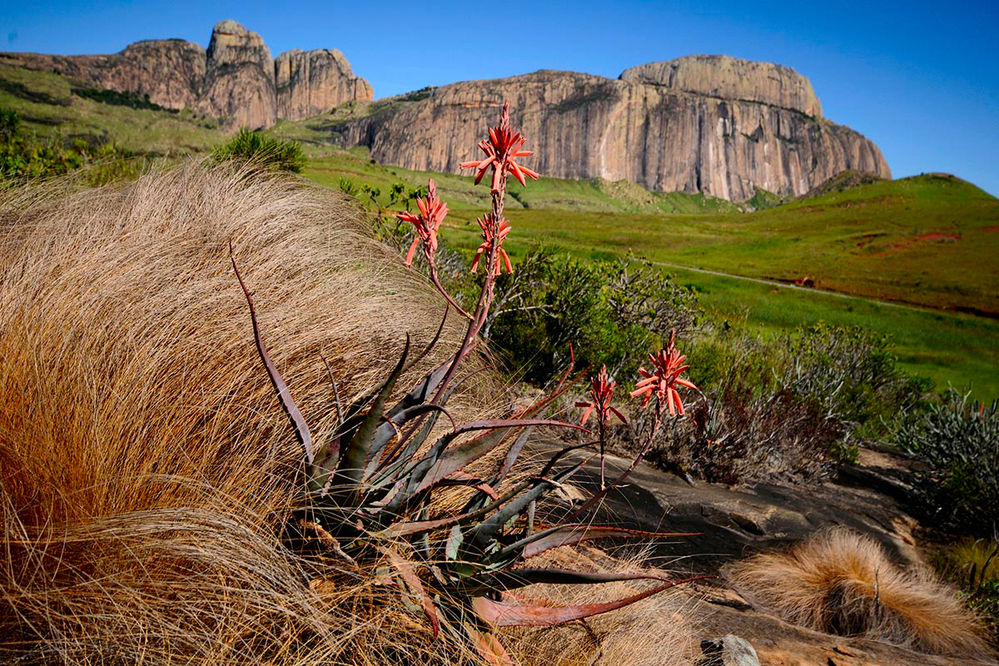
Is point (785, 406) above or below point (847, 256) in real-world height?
below

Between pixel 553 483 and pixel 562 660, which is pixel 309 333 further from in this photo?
pixel 562 660

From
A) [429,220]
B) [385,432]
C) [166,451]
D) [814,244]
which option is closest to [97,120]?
[166,451]

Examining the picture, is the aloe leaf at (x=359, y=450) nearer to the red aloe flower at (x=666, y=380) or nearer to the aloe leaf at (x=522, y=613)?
the aloe leaf at (x=522, y=613)

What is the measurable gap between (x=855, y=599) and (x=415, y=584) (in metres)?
3.85

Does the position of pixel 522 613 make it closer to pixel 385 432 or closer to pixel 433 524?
pixel 433 524

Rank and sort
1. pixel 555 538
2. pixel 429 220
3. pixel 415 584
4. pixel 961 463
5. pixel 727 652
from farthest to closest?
1. pixel 961 463
2. pixel 727 652
3. pixel 555 538
4. pixel 415 584
5. pixel 429 220

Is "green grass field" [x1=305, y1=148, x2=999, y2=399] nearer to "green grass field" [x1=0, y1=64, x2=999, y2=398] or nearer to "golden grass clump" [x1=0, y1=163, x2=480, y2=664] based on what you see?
"green grass field" [x1=0, y1=64, x2=999, y2=398]

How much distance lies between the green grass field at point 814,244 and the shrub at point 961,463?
12.5ft

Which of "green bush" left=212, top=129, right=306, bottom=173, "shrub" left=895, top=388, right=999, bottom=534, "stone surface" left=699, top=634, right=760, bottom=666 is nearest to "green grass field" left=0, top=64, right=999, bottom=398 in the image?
"green bush" left=212, top=129, right=306, bottom=173

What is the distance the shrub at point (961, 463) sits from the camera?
24.5 feet

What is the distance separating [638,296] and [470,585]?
7006 mm

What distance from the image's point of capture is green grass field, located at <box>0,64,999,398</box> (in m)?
21.3

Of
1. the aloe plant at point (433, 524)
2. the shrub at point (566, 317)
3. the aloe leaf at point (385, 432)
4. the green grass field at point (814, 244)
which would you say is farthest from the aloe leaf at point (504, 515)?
the shrub at point (566, 317)

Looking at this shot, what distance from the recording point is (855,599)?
4.36 m
